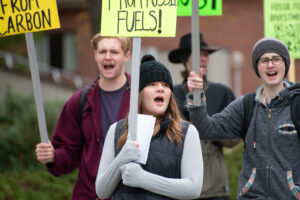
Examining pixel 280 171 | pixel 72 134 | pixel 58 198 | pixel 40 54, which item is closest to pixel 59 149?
pixel 72 134

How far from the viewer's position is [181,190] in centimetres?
374

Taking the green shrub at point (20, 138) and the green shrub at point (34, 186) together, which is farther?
the green shrub at point (20, 138)

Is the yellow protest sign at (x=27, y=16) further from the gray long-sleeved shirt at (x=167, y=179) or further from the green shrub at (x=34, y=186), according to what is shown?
the green shrub at (x=34, y=186)

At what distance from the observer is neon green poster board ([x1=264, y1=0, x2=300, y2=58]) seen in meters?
5.59

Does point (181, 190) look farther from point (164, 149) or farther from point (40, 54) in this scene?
point (40, 54)

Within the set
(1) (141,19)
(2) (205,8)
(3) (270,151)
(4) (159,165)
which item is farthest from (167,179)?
(2) (205,8)

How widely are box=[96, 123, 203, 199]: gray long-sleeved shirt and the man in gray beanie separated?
0.66m

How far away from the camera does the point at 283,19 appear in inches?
221

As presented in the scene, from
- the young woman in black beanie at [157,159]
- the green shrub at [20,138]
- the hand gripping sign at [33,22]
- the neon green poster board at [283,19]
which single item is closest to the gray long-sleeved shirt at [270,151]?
the young woman in black beanie at [157,159]

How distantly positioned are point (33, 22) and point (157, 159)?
1.58 meters

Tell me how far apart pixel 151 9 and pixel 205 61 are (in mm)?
2197

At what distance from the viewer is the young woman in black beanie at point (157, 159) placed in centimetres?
372

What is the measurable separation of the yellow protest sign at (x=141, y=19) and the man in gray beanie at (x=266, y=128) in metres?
0.50

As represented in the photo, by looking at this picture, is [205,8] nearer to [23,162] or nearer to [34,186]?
[34,186]
